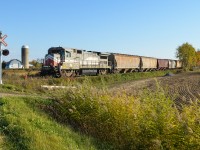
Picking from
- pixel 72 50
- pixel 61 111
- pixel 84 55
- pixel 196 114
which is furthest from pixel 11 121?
pixel 84 55

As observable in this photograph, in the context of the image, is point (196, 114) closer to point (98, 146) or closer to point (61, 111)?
point (98, 146)

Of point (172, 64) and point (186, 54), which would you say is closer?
point (172, 64)

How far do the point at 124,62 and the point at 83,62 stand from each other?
18440 millimetres

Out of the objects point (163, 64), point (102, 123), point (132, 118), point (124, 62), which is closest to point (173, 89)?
point (102, 123)

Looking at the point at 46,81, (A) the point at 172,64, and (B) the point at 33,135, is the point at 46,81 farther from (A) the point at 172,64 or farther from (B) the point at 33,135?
(A) the point at 172,64

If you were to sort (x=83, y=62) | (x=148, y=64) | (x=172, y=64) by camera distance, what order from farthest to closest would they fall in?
(x=172, y=64) → (x=148, y=64) → (x=83, y=62)

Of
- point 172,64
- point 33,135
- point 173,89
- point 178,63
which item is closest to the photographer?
point 33,135

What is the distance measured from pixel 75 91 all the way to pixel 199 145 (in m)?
6.94

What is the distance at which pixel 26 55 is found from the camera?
99312 millimetres

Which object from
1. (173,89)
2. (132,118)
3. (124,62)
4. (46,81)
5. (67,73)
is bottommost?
(173,89)

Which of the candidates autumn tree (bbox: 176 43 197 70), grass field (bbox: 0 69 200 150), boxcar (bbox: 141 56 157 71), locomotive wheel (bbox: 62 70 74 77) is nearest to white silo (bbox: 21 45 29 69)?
boxcar (bbox: 141 56 157 71)

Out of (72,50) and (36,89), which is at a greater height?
(72,50)

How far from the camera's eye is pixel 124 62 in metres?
61.1

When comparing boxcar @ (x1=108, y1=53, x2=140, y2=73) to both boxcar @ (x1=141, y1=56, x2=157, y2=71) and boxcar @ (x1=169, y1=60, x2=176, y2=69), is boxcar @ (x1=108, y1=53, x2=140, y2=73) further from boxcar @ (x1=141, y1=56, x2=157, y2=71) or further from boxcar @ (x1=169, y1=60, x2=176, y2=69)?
boxcar @ (x1=169, y1=60, x2=176, y2=69)
